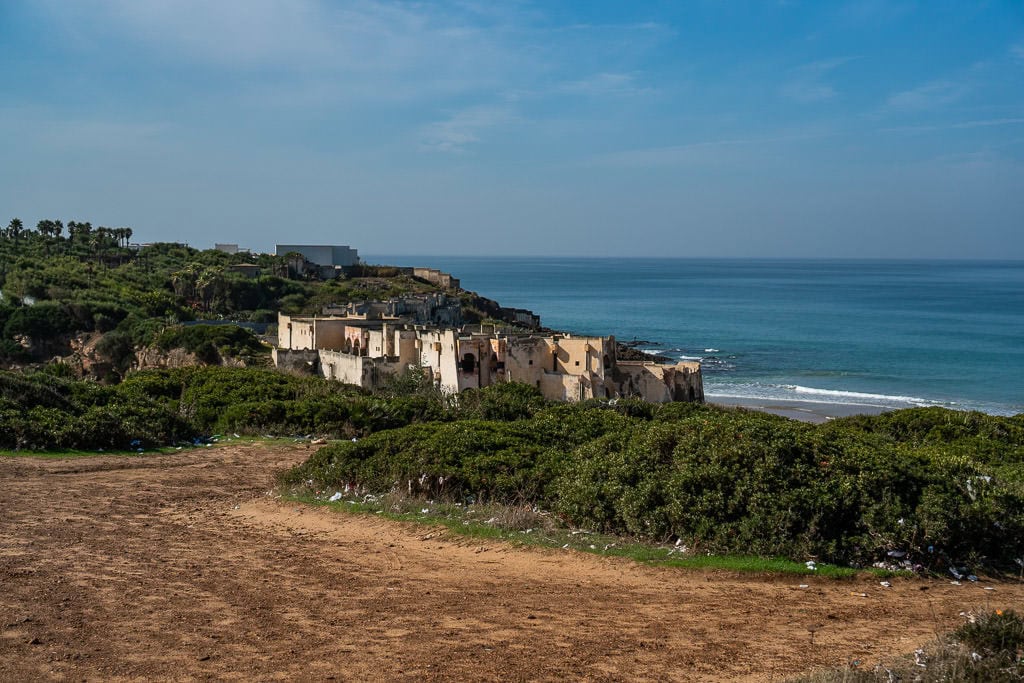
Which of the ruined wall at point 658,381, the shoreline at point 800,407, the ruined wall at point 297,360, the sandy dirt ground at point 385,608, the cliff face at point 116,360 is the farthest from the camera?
the shoreline at point 800,407

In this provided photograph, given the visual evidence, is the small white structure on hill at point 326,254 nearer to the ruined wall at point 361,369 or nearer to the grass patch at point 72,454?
the ruined wall at point 361,369

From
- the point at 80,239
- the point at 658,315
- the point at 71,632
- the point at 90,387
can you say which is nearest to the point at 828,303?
the point at 658,315

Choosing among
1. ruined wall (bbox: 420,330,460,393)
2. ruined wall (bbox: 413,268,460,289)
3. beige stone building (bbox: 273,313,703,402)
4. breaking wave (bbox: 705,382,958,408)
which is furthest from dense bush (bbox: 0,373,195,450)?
ruined wall (bbox: 413,268,460,289)

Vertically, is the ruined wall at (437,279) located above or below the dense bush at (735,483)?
above

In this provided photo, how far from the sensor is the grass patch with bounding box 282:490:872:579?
9.48 metres

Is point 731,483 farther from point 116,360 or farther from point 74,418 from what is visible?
point 116,360

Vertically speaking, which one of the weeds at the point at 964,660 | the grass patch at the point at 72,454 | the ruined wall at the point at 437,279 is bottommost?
the grass patch at the point at 72,454

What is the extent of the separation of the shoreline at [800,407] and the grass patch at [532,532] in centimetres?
3226

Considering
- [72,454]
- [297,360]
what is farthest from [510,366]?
[72,454]

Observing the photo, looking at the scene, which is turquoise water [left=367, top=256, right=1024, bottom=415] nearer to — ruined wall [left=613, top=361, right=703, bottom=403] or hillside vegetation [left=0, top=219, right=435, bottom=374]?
ruined wall [left=613, top=361, right=703, bottom=403]

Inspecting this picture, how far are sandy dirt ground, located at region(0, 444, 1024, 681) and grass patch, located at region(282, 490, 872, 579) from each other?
22cm

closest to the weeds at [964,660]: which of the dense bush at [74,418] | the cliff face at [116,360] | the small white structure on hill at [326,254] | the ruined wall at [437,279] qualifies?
the dense bush at [74,418]

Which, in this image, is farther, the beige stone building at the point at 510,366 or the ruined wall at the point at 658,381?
the ruined wall at the point at 658,381

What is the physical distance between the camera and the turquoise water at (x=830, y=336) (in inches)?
2092
